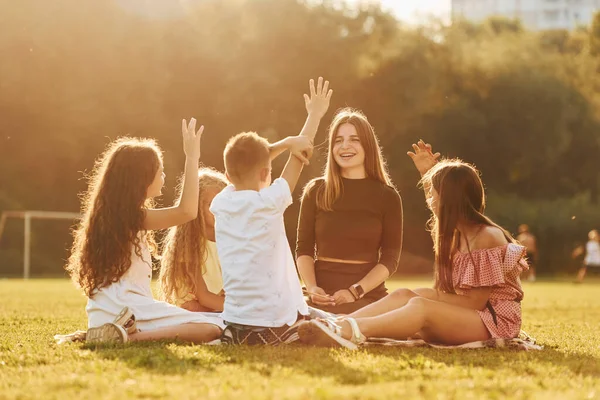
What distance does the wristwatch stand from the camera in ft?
17.7

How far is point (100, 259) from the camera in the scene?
16.8 feet

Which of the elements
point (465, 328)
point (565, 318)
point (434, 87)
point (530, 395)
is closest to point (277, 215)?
point (465, 328)

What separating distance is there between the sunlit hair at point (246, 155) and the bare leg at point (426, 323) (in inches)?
38.9

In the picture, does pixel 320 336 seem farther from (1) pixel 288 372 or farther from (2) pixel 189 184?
(2) pixel 189 184

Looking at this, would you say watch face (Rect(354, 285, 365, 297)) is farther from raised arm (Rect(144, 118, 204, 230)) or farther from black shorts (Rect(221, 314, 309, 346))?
raised arm (Rect(144, 118, 204, 230))

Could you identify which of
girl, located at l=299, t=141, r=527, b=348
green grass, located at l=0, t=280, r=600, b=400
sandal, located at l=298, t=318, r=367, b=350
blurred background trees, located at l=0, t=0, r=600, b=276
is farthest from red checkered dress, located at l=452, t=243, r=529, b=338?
blurred background trees, located at l=0, t=0, r=600, b=276

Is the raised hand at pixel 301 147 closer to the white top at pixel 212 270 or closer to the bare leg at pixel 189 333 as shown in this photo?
the bare leg at pixel 189 333

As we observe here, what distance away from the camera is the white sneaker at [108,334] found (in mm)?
5012

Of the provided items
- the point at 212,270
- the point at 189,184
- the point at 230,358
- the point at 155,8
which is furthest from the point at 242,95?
the point at 230,358

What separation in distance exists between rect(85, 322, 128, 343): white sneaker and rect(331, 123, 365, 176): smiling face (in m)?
1.83

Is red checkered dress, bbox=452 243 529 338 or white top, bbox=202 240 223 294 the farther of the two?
white top, bbox=202 240 223 294

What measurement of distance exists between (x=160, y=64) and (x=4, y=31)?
4856mm

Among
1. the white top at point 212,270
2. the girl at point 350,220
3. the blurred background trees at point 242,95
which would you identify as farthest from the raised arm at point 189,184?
the blurred background trees at point 242,95

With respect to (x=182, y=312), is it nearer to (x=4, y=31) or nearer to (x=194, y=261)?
(x=194, y=261)
